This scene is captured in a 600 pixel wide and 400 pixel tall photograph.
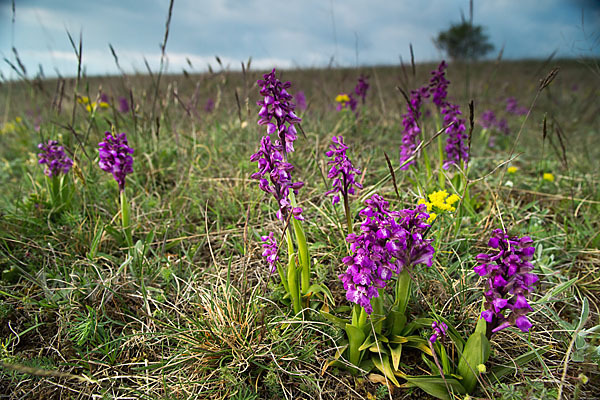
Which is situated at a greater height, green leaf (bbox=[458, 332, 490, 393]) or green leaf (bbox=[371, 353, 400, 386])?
green leaf (bbox=[458, 332, 490, 393])

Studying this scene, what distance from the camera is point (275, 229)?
2.85 m

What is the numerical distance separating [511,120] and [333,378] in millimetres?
8866

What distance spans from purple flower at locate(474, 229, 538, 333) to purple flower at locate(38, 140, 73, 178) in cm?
329

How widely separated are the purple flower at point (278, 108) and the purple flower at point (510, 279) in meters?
1.05

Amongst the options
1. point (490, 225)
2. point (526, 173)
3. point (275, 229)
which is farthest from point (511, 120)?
point (275, 229)

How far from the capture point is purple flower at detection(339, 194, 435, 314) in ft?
4.90

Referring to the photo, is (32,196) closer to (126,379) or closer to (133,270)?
(133,270)

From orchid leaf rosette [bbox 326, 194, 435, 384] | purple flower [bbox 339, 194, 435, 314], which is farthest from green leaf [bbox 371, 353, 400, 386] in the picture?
purple flower [bbox 339, 194, 435, 314]

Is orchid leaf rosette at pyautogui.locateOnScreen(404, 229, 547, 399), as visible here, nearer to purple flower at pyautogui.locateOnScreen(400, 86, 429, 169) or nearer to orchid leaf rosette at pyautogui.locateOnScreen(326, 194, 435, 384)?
orchid leaf rosette at pyautogui.locateOnScreen(326, 194, 435, 384)

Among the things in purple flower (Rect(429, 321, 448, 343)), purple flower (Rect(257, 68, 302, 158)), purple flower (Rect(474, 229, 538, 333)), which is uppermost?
purple flower (Rect(257, 68, 302, 158))

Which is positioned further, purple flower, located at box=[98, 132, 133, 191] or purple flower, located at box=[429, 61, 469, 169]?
purple flower, located at box=[429, 61, 469, 169]

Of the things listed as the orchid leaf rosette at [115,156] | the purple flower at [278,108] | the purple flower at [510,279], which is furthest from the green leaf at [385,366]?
the orchid leaf rosette at [115,156]

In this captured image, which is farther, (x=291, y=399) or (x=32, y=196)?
(x=32, y=196)

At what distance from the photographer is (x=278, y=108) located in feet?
5.41
